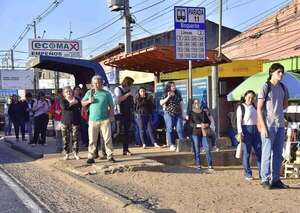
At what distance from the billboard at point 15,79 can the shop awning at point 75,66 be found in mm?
56582

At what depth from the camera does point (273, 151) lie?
9.01 meters

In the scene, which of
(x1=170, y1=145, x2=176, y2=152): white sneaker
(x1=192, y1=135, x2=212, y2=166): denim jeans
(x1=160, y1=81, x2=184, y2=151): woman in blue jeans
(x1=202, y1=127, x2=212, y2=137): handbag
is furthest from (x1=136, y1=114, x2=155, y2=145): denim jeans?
(x1=202, y1=127, x2=212, y2=137): handbag

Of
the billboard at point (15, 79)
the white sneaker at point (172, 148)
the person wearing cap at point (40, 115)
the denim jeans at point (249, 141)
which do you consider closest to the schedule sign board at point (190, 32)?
the white sneaker at point (172, 148)

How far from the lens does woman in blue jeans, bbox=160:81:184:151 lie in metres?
14.7

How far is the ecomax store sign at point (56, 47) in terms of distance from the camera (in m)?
37.4

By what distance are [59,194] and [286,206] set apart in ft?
12.1

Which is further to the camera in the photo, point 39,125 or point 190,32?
point 39,125

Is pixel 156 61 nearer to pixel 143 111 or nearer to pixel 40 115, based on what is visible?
pixel 143 111

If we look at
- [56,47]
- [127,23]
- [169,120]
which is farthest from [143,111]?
[56,47]

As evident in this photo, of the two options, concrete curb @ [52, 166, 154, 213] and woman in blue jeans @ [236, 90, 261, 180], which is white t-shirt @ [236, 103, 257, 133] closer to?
woman in blue jeans @ [236, 90, 261, 180]

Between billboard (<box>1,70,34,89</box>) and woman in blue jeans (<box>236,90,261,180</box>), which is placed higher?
billboard (<box>1,70,34,89</box>)

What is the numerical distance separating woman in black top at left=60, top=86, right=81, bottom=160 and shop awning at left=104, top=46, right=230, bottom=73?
3141 mm

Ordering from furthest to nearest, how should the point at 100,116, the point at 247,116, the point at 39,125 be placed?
the point at 39,125 → the point at 100,116 → the point at 247,116

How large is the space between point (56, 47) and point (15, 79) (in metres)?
38.4
